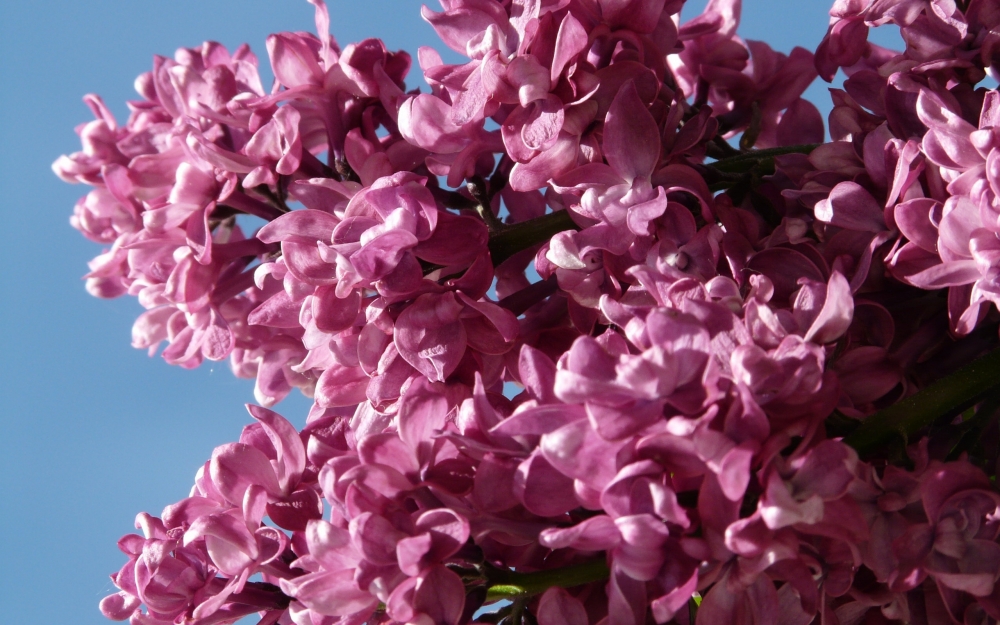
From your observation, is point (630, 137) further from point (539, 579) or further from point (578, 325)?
point (539, 579)

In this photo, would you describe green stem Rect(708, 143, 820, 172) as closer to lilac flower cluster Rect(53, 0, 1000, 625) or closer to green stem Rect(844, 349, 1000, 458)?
lilac flower cluster Rect(53, 0, 1000, 625)

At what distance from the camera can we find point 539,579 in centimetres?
49

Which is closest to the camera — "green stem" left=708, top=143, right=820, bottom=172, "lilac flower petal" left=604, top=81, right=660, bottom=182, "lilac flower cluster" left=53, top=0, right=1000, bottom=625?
"lilac flower cluster" left=53, top=0, right=1000, bottom=625

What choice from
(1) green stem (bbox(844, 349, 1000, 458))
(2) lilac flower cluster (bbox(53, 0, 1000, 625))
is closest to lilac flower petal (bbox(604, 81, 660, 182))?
(2) lilac flower cluster (bbox(53, 0, 1000, 625))

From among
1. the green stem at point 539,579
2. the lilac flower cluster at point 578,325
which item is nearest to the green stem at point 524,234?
the lilac flower cluster at point 578,325

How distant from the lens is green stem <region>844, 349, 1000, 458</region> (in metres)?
0.47

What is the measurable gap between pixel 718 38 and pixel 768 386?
1.34 ft

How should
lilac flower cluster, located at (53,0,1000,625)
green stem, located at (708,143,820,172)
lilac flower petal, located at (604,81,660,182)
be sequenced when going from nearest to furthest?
lilac flower cluster, located at (53,0,1000,625)
lilac flower petal, located at (604,81,660,182)
green stem, located at (708,143,820,172)

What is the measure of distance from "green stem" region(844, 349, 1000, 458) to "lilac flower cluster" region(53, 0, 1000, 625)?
11mm

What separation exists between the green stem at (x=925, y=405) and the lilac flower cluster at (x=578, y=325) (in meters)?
0.01

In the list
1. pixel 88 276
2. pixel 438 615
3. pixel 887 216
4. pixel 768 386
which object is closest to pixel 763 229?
pixel 887 216

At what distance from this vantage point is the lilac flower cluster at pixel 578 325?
0.41 meters

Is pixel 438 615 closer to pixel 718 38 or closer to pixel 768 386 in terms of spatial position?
pixel 768 386

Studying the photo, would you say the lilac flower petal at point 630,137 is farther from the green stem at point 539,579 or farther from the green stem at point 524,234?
the green stem at point 539,579
